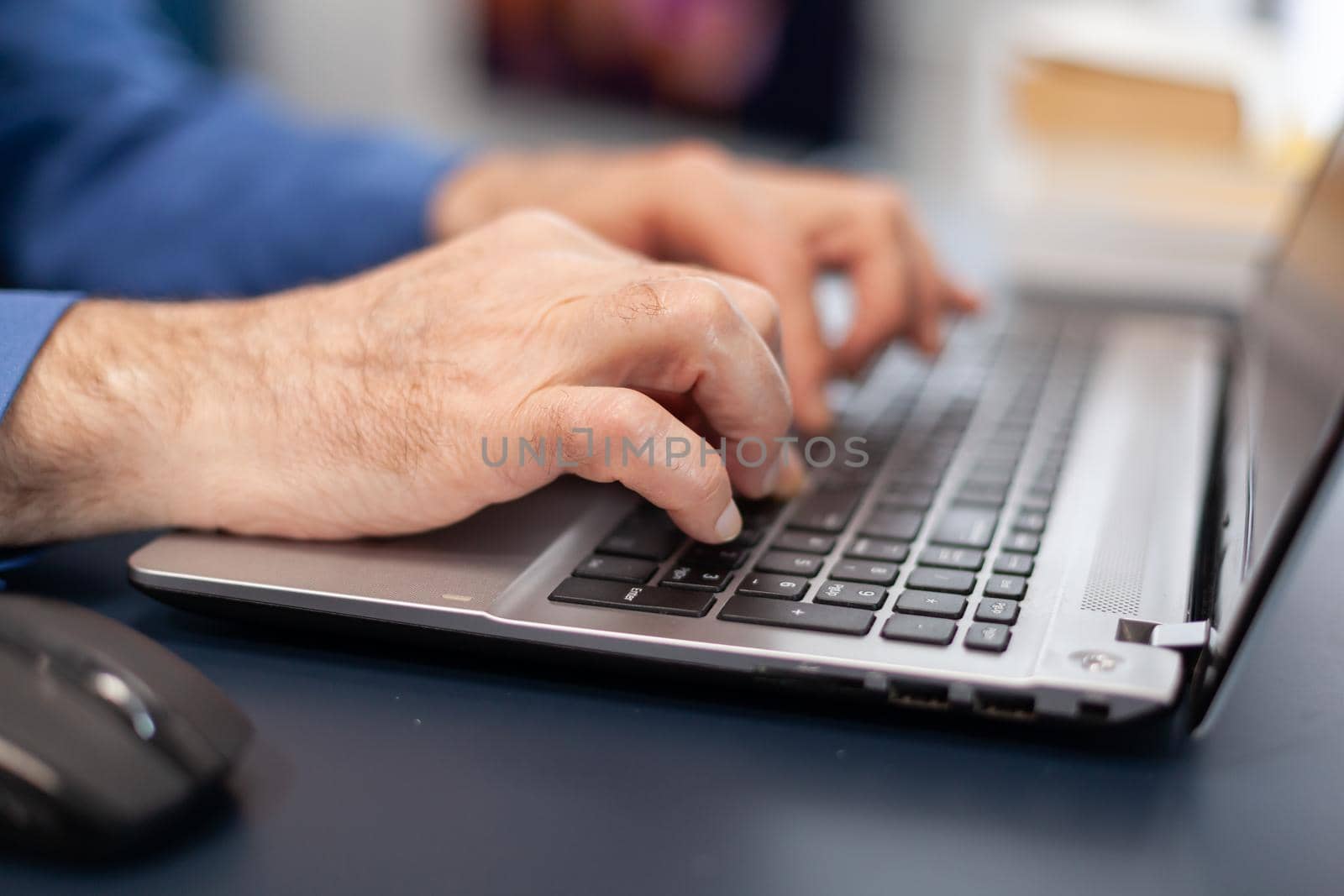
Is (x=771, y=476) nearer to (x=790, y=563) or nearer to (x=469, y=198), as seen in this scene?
(x=790, y=563)

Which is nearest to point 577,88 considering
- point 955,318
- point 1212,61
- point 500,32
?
point 500,32

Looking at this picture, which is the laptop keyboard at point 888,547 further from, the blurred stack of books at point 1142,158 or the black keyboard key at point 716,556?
the blurred stack of books at point 1142,158

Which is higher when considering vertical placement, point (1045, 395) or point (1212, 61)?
point (1212, 61)

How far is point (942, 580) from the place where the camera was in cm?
38

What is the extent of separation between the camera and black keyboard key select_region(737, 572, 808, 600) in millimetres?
372

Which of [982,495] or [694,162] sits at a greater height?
[694,162]

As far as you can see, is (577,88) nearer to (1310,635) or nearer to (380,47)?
(380,47)

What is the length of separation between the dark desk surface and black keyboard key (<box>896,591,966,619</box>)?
0.04 m

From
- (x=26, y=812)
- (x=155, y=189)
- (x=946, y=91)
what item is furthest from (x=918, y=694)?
(x=946, y=91)

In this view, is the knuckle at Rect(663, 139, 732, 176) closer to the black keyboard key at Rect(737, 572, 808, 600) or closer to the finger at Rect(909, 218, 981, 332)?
the finger at Rect(909, 218, 981, 332)

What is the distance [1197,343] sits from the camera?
790mm

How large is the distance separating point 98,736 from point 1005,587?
0.91ft

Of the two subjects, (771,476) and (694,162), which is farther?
(694,162)

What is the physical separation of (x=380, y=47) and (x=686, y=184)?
8.33 ft
